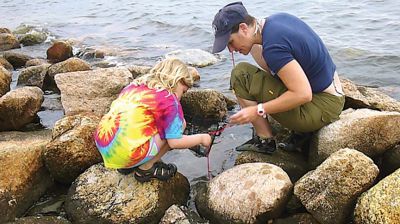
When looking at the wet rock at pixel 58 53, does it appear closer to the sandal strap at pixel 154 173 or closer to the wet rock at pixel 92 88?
the wet rock at pixel 92 88

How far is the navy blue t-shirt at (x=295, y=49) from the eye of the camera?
367 centimetres

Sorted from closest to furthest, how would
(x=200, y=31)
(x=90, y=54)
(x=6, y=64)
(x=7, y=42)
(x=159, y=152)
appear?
(x=159, y=152) < (x=6, y=64) < (x=90, y=54) < (x=7, y=42) < (x=200, y=31)

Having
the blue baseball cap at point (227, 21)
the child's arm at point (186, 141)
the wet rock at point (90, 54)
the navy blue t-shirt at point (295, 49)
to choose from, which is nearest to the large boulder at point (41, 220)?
the child's arm at point (186, 141)

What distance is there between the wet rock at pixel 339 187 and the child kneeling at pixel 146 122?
1.01m

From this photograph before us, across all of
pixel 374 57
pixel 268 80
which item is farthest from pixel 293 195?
pixel 374 57

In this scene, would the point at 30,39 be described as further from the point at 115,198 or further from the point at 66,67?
the point at 115,198

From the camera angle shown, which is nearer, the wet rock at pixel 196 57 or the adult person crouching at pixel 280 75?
the adult person crouching at pixel 280 75

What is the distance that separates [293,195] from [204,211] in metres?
0.74

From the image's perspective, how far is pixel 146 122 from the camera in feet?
12.3

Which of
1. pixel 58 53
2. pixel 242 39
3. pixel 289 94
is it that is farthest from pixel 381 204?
pixel 58 53

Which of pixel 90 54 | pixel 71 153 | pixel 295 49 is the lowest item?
pixel 90 54

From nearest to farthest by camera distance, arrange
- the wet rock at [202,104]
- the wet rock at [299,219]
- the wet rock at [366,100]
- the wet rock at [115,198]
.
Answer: the wet rock at [299,219], the wet rock at [115,198], the wet rock at [366,100], the wet rock at [202,104]

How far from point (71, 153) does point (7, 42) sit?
8.92 meters

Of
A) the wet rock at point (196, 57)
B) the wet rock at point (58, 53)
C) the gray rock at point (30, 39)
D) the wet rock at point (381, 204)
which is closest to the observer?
the wet rock at point (381, 204)
